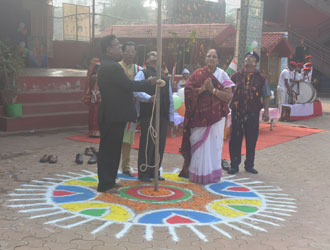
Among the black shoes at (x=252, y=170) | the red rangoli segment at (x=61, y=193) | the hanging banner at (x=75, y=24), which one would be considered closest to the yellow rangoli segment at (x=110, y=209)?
the red rangoli segment at (x=61, y=193)

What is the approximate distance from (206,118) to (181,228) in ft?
5.83

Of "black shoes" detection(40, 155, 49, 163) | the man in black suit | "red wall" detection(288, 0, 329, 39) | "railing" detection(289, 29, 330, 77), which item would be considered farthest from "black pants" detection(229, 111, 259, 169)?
"red wall" detection(288, 0, 329, 39)

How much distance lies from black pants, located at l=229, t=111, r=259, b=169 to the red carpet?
1061 millimetres

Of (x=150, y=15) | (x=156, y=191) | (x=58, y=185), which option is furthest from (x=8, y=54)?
(x=150, y=15)

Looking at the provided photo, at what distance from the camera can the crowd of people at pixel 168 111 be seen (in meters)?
4.46

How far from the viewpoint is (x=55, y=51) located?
18.8 meters

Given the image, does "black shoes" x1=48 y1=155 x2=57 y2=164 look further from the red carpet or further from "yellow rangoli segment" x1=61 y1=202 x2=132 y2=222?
"yellow rangoli segment" x1=61 y1=202 x2=132 y2=222

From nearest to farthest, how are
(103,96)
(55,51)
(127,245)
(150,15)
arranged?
(127,245) → (103,96) → (55,51) → (150,15)

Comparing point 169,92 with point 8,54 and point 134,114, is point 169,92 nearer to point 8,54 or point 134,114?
point 134,114

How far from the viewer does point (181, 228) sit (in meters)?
3.62

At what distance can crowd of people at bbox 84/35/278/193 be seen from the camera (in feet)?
14.6

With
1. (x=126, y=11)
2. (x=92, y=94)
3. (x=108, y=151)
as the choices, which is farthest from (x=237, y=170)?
(x=126, y=11)

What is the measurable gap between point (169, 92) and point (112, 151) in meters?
1.11

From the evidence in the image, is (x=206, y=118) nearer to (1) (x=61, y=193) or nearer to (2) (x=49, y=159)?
(1) (x=61, y=193)
